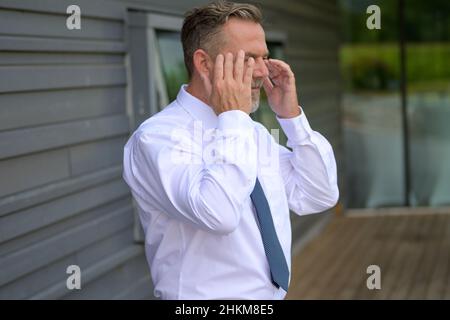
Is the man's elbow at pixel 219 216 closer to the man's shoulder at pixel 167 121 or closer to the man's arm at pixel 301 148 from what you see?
the man's shoulder at pixel 167 121

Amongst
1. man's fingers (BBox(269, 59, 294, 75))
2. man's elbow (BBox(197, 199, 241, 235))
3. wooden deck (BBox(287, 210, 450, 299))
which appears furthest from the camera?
wooden deck (BBox(287, 210, 450, 299))

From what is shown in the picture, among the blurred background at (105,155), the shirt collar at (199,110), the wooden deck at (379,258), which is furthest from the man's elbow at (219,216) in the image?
the wooden deck at (379,258)

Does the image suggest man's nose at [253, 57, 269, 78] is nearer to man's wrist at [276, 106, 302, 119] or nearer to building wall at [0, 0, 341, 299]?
man's wrist at [276, 106, 302, 119]

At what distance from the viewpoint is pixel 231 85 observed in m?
1.98

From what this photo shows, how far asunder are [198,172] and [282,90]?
1.65ft

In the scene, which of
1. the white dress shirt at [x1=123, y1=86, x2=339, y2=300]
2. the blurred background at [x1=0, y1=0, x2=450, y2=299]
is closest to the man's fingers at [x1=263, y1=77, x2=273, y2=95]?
the white dress shirt at [x1=123, y1=86, x2=339, y2=300]

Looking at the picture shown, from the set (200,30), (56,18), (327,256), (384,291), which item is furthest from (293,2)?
(200,30)

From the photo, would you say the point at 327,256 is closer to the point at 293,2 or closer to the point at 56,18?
the point at 293,2

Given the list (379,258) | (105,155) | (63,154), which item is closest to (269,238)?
(63,154)

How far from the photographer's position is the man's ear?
7.02 feet

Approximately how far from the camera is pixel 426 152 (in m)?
9.53

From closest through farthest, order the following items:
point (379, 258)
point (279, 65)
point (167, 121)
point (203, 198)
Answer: point (203, 198), point (167, 121), point (279, 65), point (379, 258)

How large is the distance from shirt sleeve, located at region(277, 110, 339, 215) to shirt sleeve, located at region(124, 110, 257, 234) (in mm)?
340

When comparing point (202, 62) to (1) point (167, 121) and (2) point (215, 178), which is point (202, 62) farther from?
(2) point (215, 178)
